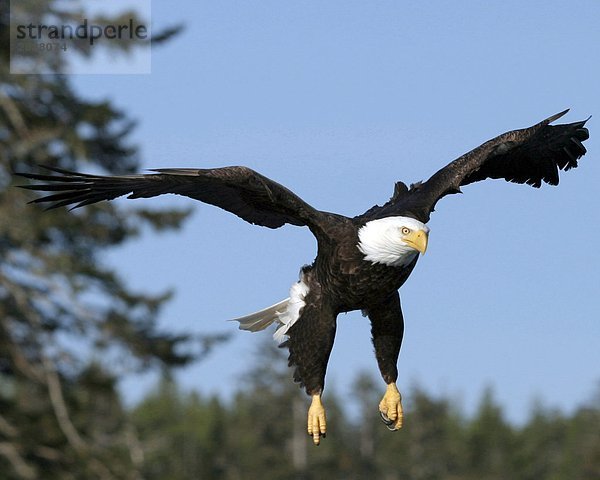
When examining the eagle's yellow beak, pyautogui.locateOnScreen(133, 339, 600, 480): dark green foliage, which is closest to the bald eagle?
the eagle's yellow beak

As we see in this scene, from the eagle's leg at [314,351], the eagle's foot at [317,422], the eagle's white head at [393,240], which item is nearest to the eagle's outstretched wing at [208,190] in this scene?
the eagle's white head at [393,240]

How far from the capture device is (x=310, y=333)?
268 inches

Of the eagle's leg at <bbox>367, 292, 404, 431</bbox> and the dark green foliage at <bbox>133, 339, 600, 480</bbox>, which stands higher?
the dark green foliage at <bbox>133, 339, 600, 480</bbox>

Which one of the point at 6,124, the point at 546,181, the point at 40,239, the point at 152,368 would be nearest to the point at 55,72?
the point at 6,124

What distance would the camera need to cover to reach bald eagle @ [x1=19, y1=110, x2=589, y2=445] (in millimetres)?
6469

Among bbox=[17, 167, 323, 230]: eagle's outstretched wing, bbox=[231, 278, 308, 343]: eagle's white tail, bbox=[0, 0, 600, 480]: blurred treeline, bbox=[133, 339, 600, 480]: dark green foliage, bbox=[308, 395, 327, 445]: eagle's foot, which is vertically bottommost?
bbox=[308, 395, 327, 445]: eagle's foot

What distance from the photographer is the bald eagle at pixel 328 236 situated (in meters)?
6.47

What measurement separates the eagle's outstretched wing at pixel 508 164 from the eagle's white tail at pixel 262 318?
1.13 metres

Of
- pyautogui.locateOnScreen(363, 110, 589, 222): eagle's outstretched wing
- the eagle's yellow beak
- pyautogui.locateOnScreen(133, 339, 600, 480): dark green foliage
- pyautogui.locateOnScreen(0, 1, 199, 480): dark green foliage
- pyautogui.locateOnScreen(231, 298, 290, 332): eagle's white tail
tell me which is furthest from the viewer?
pyautogui.locateOnScreen(133, 339, 600, 480): dark green foliage

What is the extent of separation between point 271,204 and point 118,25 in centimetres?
1488

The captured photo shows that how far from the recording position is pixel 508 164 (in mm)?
8133

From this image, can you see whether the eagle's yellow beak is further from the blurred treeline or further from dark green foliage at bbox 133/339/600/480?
dark green foliage at bbox 133/339/600/480

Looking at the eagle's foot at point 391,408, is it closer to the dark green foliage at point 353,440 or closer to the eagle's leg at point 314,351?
the eagle's leg at point 314,351

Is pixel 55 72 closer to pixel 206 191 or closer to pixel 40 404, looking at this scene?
pixel 40 404
